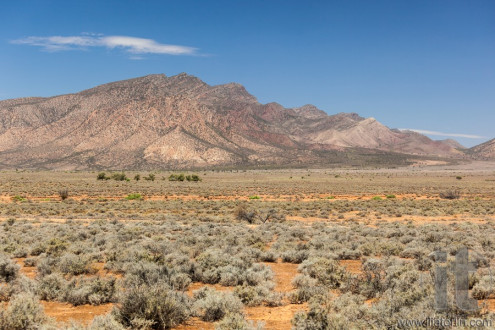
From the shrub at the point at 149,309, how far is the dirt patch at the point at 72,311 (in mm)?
1075

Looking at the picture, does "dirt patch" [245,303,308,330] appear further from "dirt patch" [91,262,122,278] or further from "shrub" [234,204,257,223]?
"shrub" [234,204,257,223]

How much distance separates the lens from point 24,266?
11.6 meters

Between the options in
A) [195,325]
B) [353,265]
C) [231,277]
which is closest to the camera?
[195,325]

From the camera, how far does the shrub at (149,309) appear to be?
6.36m

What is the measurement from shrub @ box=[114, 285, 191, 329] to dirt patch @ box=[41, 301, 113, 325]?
1075 millimetres

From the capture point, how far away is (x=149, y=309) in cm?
638

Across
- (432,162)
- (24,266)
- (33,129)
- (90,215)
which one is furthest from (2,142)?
(432,162)

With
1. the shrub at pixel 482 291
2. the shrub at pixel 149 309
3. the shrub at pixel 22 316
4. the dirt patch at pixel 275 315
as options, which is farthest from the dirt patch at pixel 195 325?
the shrub at pixel 482 291

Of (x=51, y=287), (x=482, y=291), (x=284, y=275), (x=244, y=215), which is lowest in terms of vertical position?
(x=244, y=215)

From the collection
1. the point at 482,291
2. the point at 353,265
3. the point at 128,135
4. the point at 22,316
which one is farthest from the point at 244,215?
the point at 128,135

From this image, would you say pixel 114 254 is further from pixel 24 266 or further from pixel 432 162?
pixel 432 162

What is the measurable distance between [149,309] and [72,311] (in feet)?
7.49

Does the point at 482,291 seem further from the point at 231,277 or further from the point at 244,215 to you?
the point at 244,215

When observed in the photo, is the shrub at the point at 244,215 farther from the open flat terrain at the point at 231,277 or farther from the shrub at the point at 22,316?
the shrub at the point at 22,316
